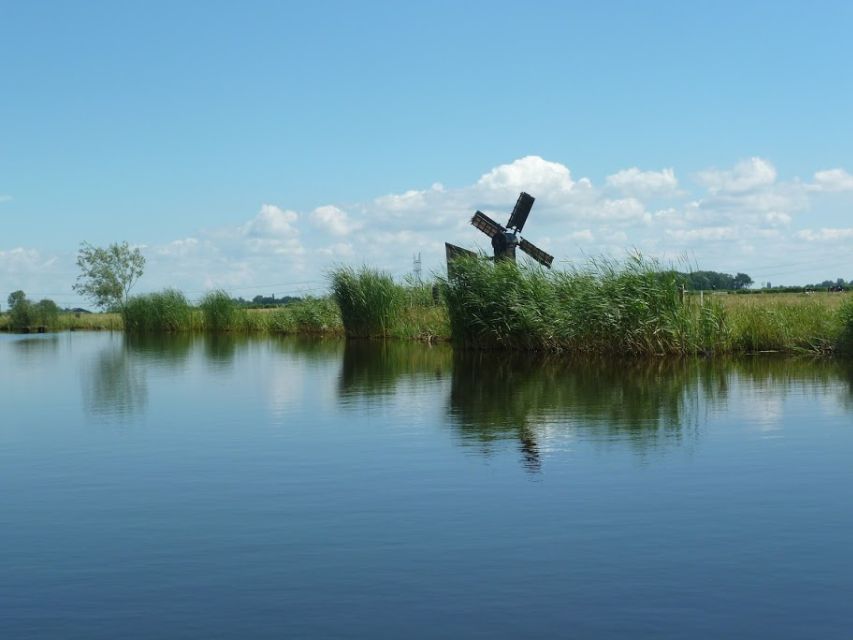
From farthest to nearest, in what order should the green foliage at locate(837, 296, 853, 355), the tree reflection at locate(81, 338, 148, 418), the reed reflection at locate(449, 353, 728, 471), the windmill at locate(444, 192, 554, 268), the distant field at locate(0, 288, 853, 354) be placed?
the windmill at locate(444, 192, 554, 268)
the distant field at locate(0, 288, 853, 354)
the green foliage at locate(837, 296, 853, 355)
the tree reflection at locate(81, 338, 148, 418)
the reed reflection at locate(449, 353, 728, 471)

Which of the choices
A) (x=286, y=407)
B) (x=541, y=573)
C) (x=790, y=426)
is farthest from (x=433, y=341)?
(x=541, y=573)

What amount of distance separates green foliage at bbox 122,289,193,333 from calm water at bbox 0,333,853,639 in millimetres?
39813

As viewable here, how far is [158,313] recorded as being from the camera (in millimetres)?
55406

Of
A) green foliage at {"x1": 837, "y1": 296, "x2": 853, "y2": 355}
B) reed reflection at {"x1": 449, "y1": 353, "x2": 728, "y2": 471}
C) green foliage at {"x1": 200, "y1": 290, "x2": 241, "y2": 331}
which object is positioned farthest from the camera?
green foliage at {"x1": 200, "y1": 290, "x2": 241, "y2": 331}

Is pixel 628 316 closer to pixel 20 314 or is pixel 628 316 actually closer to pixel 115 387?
pixel 115 387

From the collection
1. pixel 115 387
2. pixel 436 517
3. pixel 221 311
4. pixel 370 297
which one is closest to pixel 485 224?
pixel 370 297

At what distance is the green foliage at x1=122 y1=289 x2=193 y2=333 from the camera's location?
179ft

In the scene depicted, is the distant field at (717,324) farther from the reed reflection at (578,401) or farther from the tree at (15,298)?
the tree at (15,298)

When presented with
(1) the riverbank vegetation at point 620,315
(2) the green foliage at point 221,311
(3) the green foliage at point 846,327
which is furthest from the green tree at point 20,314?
(3) the green foliage at point 846,327

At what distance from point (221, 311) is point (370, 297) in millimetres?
17584

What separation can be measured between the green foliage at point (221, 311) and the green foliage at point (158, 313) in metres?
1.97

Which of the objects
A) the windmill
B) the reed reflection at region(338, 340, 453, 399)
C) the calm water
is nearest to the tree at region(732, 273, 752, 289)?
the windmill

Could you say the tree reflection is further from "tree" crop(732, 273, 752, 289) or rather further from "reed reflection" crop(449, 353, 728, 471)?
"tree" crop(732, 273, 752, 289)

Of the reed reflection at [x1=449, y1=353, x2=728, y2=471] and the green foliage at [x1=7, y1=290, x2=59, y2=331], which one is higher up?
the green foliage at [x1=7, y1=290, x2=59, y2=331]
